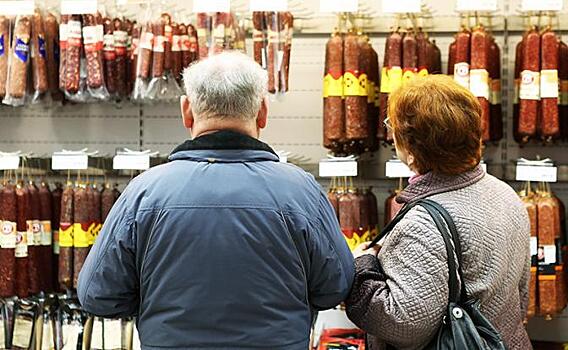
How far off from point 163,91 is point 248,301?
2.20 meters

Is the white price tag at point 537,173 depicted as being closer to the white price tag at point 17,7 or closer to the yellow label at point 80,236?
the yellow label at point 80,236

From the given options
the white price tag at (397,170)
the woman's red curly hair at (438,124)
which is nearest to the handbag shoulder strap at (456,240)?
the woman's red curly hair at (438,124)

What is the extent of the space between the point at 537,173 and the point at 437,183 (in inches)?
63.0

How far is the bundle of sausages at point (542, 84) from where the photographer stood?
12.6 ft

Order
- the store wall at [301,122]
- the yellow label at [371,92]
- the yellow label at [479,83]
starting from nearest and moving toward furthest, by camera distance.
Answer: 1. the yellow label at [479,83]
2. the yellow label at [371,92]
3. the store wall at [301,122]

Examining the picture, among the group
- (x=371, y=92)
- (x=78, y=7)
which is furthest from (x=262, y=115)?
(x=78, y=7)

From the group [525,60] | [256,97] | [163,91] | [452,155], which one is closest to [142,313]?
[256,97]

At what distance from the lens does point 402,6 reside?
12.6 ft

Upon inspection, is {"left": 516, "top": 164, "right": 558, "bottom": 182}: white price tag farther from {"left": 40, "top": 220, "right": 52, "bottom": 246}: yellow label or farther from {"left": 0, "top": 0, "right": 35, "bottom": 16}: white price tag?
{"left": 0, "top": 0, "right": 35, "bottom": 16}: white price tag

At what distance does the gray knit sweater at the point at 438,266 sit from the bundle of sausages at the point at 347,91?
5.06 feet

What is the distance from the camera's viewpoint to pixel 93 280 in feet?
7.51

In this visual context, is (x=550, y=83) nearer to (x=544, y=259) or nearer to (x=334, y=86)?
(x=544, y=259)

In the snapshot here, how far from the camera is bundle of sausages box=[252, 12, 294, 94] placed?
4004 millimetres

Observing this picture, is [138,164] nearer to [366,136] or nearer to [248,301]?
[366,136]
